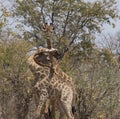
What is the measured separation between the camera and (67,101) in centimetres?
861

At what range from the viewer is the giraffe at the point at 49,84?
865 cm

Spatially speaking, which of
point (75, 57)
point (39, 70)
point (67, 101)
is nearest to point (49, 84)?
point (39, 70)

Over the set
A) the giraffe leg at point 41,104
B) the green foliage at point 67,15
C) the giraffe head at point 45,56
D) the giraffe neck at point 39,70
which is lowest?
the giraffe leg at point 41,104

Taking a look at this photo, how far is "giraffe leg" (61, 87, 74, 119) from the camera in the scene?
855cm

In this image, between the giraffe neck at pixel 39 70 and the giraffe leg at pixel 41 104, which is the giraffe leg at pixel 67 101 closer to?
the giraffe leg at pixel 41 104

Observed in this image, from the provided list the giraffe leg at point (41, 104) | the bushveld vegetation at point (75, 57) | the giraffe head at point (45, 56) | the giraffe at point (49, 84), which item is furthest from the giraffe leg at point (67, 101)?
the bushveld vegetation at point (75, 57)

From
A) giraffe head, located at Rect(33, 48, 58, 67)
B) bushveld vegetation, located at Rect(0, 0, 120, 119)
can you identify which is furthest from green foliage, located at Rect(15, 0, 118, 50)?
giraffe head, located at Rect(33, 48, 58, 67)

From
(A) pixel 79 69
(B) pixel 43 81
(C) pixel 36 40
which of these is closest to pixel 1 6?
(B) pixel 43 81

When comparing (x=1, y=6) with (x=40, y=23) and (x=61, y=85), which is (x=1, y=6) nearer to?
(x=61, y=85)

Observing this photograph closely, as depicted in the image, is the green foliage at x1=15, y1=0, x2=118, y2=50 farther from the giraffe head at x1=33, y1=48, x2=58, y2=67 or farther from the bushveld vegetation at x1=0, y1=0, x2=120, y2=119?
the giraffe head at x1=33, y1=48, x2=58, y2=67

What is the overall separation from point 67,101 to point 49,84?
1.64ft

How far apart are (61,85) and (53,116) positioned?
180 cm

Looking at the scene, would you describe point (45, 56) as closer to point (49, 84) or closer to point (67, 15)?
point (49, 84)

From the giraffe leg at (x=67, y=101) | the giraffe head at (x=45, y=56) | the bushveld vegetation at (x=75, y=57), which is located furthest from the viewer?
the bushveld vegetation at (x=75, y=57)
